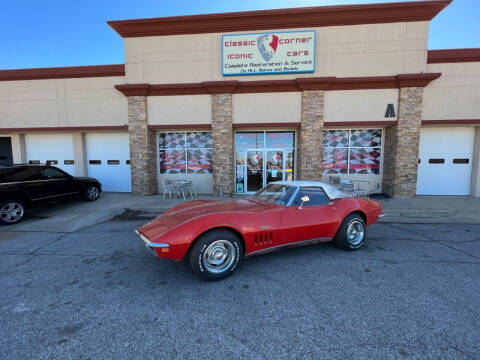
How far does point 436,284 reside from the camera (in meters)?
2.88

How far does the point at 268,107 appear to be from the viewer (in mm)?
8773

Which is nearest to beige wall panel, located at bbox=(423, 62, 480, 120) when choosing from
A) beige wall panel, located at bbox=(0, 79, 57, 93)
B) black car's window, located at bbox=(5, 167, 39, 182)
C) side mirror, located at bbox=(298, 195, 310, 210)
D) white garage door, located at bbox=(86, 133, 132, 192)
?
side mirror, located at bbox=(298, 195, 310, 210)

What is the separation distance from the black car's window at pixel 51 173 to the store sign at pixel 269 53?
A: 7071mm

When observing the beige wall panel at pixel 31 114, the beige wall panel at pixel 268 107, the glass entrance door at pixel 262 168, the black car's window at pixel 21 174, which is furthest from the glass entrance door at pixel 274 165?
the beige wall panel at pixel 31 114

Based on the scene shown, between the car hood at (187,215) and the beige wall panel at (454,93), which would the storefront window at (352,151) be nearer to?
the beige wall panel at (454,93)

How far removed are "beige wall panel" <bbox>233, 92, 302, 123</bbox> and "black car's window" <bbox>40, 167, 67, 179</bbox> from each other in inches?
262

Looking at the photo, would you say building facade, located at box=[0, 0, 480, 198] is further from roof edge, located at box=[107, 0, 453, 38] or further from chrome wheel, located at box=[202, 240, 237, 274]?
chrome wheel, located at box=[202, 240, 237, 274]

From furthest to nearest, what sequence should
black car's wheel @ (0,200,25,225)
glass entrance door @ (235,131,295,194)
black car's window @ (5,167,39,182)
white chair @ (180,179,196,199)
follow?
glass entrance door @ (235,131,295,194)
white chair @ (180,179,196,199)
black car's window @ (5,167,39,182)
black car's wheel @ (0,200,25,225)

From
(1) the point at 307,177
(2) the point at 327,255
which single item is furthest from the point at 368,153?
(2) the point at 327,255

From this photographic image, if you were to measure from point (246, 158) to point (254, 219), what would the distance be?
265 inches

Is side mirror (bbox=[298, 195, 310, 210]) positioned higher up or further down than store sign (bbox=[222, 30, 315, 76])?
further down

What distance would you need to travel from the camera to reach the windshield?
3717 mm

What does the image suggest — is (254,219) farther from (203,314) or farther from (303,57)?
(303,57)

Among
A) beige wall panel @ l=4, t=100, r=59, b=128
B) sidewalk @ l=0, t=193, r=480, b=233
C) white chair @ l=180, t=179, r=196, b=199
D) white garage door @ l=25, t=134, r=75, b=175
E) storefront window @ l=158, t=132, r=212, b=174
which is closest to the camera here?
sidewalk @ l=0, t=193, r=480, b=233
